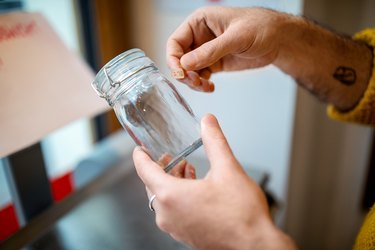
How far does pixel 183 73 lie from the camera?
47 centimetres

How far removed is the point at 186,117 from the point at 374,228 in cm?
30

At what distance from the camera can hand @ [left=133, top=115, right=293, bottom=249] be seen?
0.32 m

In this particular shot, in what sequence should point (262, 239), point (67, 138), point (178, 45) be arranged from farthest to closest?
point (67, 138), point (178, 45), point (262, 239)

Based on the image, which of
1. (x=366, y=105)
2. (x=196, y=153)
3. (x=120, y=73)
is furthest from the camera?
(x=196, y=153)

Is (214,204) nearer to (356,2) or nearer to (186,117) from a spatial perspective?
(186,117)

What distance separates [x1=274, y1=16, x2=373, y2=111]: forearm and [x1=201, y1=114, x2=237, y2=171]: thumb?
0.29m

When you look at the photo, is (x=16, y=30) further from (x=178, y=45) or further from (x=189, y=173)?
(x=189, y=173)

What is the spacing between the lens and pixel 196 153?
34.9 inches

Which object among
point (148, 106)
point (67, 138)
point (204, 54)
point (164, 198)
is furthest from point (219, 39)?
point (67, 138)

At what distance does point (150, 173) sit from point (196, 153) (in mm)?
516

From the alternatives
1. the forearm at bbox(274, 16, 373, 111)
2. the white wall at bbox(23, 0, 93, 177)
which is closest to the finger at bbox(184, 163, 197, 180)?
the forearm at bbox(274, 16, 373, 111)

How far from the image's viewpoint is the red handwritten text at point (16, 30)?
23.4 inches

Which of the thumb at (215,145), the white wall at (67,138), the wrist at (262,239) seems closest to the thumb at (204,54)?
the thumb at (215,145)

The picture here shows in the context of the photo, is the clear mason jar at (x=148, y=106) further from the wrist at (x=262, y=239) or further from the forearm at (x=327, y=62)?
the forearm at (x=327, y=62)
